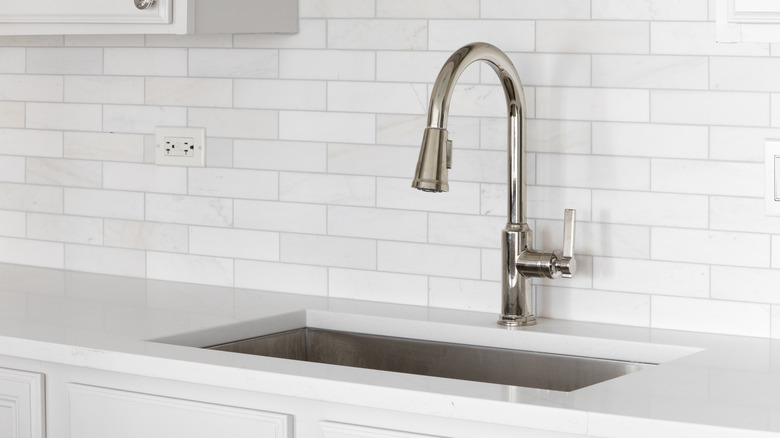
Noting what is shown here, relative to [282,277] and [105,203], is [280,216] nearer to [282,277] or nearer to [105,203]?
[282,277]

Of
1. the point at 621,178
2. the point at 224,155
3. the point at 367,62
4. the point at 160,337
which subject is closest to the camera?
the point at 160,337

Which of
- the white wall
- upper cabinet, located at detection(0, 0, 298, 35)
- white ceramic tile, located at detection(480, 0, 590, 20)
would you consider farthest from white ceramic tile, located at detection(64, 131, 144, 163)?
white ceramic tile, located at detection(480, 0, 590, 20)

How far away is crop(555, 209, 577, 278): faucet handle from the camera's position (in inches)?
74.0

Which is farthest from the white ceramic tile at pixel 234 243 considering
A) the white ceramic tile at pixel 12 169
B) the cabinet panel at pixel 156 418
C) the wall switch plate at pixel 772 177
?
the wall switch plate at pixel 772 177

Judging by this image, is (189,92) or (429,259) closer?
(429,259)

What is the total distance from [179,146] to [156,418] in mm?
862

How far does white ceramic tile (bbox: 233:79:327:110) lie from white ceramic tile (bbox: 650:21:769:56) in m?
0.68

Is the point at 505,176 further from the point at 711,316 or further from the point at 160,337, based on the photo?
the point at 160,337

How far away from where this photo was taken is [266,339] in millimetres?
2002

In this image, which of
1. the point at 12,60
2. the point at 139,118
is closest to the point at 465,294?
the point at 139,118

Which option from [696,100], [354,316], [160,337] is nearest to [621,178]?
[696,100]

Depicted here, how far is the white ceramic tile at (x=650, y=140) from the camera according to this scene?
1863 millimetres

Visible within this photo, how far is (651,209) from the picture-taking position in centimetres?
191

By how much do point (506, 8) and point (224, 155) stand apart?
2.30 feet
